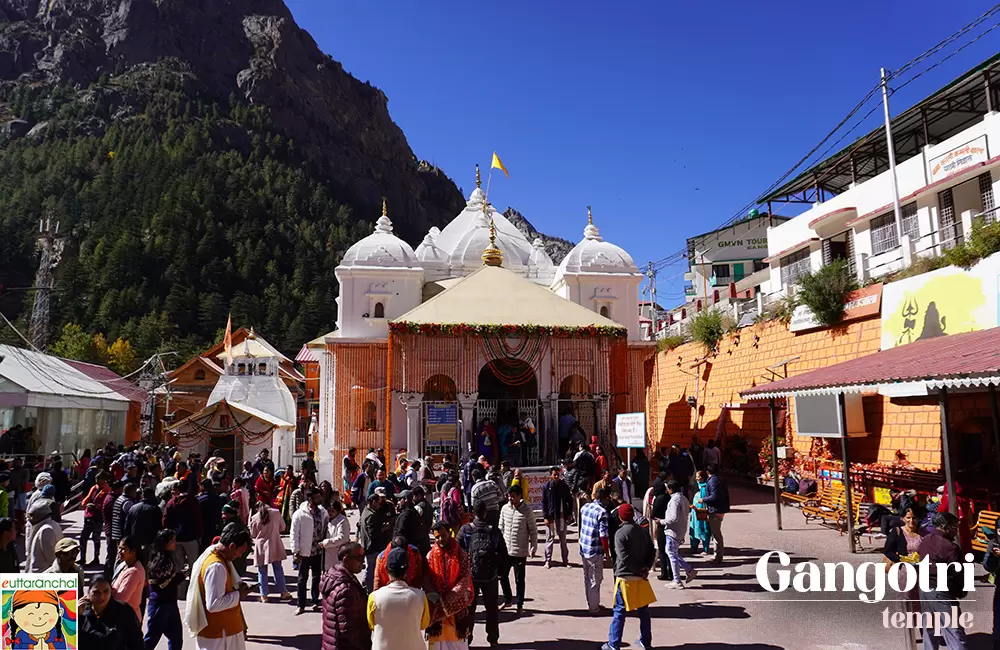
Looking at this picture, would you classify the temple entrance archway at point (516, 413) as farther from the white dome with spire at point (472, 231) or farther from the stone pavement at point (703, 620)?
the stone pavement at point (703, 620)

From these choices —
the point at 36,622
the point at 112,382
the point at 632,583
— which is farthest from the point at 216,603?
the point at 112,382

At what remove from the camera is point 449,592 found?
5234 mm

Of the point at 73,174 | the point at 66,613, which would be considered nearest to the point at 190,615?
the point at 66,613

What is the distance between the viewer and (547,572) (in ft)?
31.7

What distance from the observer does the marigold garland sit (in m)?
18.3

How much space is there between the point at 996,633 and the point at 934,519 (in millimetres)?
999

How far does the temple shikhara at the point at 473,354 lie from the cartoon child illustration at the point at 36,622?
13.6 m

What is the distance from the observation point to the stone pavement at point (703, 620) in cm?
640

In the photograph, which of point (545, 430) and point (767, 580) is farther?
point (545, 430)

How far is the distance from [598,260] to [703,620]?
771 inches

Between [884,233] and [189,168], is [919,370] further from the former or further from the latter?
[189,168]

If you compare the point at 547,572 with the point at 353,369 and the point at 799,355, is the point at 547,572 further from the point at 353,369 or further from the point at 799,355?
the point at 353,369

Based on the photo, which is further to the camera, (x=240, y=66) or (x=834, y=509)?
(x=240, y=66)

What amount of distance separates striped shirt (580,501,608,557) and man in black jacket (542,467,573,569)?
2511 mm
